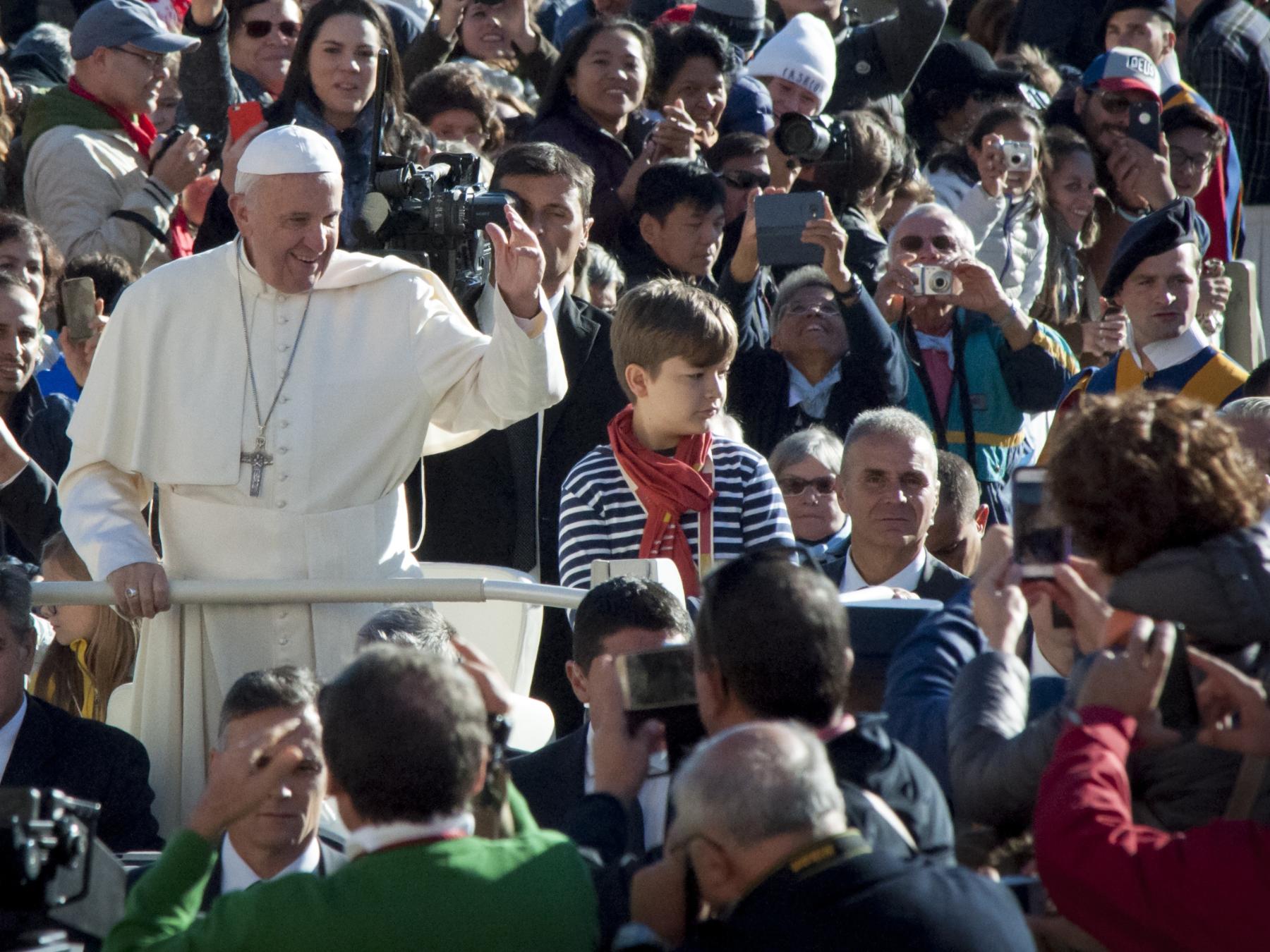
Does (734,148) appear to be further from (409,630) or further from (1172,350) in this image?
(409,630)

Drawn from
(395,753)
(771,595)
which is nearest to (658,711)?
(771,595)

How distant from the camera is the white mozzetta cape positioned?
486 centimetres

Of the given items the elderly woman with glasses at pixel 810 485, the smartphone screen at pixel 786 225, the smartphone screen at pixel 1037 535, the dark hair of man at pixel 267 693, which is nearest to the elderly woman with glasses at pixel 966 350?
the smartphone screen at pixel 786 225

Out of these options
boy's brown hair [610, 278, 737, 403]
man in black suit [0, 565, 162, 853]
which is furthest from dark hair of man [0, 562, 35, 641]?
boy's brown hair [610, 278, 737, 403]

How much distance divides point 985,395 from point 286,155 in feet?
8.68

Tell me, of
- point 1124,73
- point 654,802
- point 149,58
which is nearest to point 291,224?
point 654,802

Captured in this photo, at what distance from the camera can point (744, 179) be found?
7.49 metres

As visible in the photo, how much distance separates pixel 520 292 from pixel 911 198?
143 inches

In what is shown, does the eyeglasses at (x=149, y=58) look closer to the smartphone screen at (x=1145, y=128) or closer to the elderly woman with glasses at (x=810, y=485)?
the elderly woman with glasses at (x=810, y=485)

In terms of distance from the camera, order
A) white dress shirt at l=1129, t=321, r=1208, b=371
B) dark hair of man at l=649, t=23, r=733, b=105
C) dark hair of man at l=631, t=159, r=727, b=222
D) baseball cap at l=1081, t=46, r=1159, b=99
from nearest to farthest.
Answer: white dress shirt at l=1129, t=321, r=1208, b=371 → dark hair of man at l=631, t=159, r=727, b=222 → dark hair of man at l=649, t=23, r=733, b=105 → baseball cap at l=1081, t=46, r=1159, b=99

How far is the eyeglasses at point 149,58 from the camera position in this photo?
23.0 ft

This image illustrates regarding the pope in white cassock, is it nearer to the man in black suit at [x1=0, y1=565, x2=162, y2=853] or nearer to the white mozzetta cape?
the white mozzetta cape

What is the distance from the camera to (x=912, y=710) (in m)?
→ 3.35

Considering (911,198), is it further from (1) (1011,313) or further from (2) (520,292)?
(2) (520,292)
